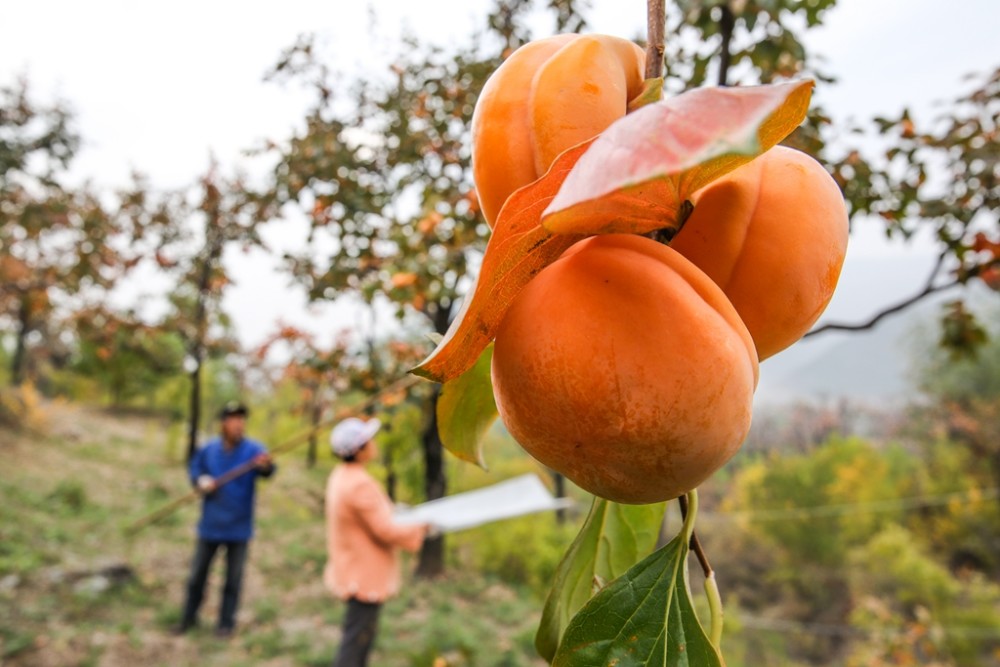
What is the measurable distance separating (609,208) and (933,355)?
16.5m

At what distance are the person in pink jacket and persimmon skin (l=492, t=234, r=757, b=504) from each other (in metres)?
3.00

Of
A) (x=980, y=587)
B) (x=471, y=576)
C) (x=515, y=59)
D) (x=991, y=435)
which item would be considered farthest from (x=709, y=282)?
(x=991, y=435)

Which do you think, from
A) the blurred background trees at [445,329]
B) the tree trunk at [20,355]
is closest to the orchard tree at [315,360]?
the blurred background trees at [445,329]

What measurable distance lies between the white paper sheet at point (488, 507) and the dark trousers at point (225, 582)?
1.47 m

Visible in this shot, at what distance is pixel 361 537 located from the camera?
10.9 feet

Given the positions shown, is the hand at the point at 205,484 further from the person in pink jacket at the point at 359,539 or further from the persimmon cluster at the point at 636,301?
the persimmon cluster at the point at 636,301

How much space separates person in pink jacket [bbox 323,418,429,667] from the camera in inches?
127

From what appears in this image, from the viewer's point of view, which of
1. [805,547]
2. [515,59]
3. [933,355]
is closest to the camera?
[515,59]

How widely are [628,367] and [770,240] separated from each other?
13cm

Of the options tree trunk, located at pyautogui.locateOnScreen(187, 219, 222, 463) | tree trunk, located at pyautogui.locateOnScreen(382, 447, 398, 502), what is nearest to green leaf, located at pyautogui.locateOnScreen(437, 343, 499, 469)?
tree trunk, located at pyautogui.locateOnScreen(382, 447, 398, 502)

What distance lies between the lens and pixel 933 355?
552 inches

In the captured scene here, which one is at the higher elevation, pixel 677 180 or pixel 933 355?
pixel 677 180

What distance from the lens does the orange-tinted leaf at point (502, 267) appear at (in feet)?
0.99

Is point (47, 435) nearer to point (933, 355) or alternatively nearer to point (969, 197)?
point (969, 197)
